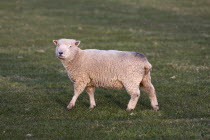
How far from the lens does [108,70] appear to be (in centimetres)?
1038

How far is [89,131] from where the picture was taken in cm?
854

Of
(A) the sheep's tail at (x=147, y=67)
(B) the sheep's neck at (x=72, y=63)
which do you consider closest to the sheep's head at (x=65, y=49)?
(B) the sheep's neck at (x=72, y=63)

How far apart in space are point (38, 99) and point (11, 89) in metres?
1.73

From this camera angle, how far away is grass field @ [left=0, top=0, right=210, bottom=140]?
884cm

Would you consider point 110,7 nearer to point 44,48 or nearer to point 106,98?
point 44,48

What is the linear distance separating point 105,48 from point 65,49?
423 inches

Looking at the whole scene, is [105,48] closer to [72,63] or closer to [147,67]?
[72,63]

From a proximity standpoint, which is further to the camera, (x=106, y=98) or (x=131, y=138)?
(x=106, y=98)

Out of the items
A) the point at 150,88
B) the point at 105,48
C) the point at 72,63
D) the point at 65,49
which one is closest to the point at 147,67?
the point at 150,88

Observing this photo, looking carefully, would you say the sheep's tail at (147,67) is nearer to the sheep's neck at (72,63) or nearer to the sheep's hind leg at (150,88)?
the sheep's hind leg at (150,88)

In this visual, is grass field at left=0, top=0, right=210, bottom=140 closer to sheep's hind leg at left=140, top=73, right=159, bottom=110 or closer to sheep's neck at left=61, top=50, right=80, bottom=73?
sheep's hind leg at left=140, top=73, right=159, bottom=110

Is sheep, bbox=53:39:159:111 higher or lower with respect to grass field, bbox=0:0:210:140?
higher

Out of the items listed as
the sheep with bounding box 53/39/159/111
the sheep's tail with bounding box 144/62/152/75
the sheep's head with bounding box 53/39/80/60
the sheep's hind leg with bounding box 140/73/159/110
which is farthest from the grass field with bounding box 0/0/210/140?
the sheep's head with bounding box 53/39/80/60

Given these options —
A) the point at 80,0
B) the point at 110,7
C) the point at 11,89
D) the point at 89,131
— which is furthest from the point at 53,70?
the point at 80,0
